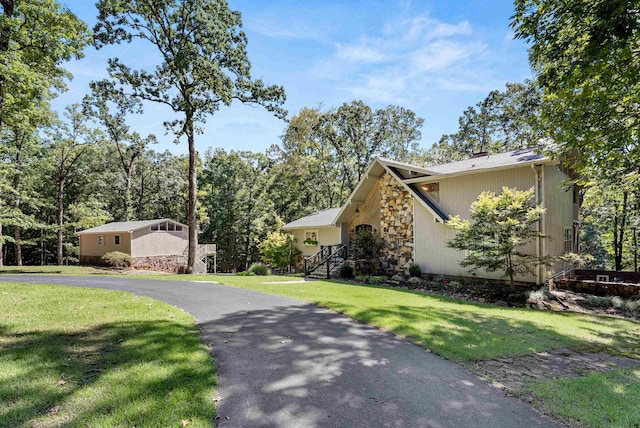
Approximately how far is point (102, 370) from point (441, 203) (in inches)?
541

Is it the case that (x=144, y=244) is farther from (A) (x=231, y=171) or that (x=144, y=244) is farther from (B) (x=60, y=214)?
(A) (x=231, y=171)

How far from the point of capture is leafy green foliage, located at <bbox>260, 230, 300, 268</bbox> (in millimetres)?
22047

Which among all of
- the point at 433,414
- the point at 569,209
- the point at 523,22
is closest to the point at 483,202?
the point at 523,22

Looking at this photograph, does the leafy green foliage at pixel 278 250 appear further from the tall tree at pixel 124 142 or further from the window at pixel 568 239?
the tall tree at pixel 124 142

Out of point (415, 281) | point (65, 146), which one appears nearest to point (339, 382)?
point (415, 281)

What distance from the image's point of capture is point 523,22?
7.22m

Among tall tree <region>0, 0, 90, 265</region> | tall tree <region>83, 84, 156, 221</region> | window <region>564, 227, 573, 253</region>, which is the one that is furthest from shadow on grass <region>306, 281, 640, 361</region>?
tall tree <region>83, 84, 156, 221</region>

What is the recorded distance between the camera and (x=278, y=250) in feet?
Answer: 72.3

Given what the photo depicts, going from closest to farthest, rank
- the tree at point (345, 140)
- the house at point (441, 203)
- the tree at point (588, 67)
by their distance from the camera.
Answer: the tree at point (588, 67) < the house at point (441, 203) < the tree at point (345, 140)

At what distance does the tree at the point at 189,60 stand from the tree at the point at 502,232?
40.8 ft

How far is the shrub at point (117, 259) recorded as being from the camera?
23.7 meters

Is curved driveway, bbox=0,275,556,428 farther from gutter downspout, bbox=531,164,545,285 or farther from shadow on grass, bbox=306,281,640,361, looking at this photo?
gutter downspout, bbox=531,164,545,285

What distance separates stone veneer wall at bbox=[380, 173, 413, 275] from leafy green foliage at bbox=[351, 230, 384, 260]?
535 mm

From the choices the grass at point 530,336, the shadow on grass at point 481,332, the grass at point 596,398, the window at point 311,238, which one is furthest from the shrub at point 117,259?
the grass at point 596,398
